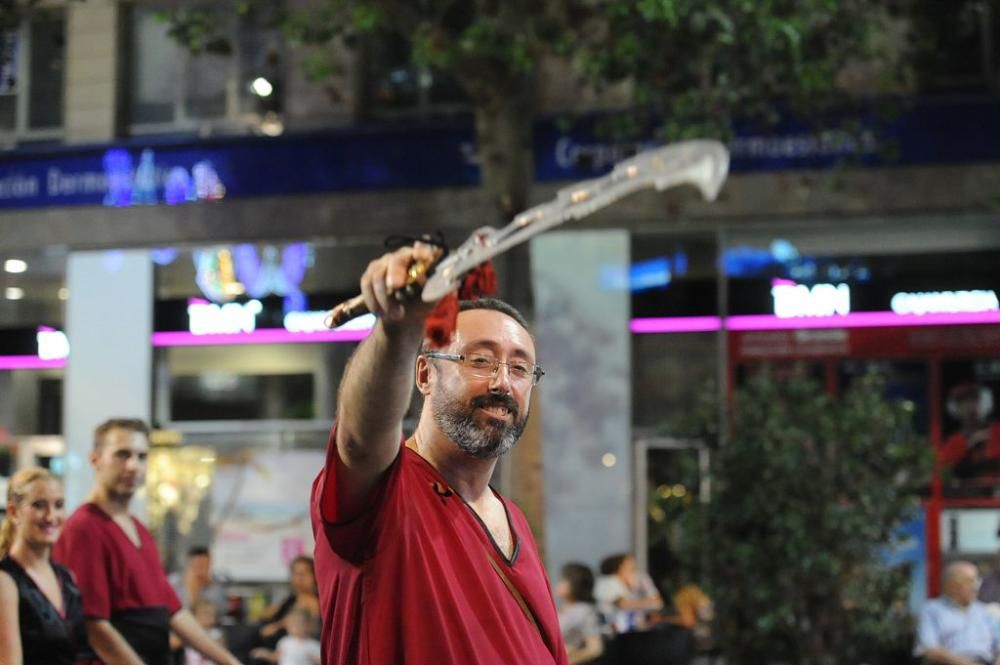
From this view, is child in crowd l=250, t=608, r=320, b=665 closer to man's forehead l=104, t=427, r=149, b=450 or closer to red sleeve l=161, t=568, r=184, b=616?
red sleeve l=161, t=568, r=184, b=616

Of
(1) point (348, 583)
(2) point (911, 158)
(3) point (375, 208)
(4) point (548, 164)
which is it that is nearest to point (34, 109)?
(3) point (375, 208)

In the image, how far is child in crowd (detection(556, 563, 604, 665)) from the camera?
1152 cm

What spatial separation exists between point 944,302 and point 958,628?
4902 mm

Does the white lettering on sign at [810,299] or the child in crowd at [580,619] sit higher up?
the white lettering on sign at [810,299]

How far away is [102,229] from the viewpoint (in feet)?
59.5

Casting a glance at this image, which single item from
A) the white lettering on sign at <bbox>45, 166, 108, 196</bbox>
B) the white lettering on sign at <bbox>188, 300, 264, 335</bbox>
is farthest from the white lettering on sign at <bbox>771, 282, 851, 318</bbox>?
the white lettering on sign at <bbox>45, 166, 108, 196</bbox>

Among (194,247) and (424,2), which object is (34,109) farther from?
(424,2)

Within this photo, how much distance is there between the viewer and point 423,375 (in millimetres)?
3734

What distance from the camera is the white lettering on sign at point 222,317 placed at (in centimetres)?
1747

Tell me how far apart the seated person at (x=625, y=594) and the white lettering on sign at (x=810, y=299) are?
115 inches

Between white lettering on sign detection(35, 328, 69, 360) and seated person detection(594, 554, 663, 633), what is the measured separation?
6.77 m

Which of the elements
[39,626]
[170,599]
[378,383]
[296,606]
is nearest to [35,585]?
[39,626]

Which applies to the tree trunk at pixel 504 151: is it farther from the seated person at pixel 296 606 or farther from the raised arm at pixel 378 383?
the raised arm at pixel 378 383

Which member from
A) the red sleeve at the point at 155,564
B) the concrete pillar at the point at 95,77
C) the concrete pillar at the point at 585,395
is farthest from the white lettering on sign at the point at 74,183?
the red sleeve at the point at 155,564
